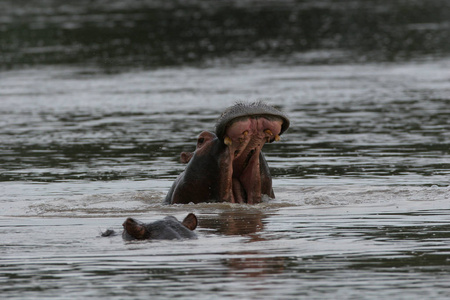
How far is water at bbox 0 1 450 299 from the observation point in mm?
7148

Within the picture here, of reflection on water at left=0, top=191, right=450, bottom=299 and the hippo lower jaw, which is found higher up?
the hippo lower jaw

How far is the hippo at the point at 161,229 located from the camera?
324 inches

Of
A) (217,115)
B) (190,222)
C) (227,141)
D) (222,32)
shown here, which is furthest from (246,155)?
(222,32)

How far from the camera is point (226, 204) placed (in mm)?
9727

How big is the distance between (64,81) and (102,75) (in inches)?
51.2

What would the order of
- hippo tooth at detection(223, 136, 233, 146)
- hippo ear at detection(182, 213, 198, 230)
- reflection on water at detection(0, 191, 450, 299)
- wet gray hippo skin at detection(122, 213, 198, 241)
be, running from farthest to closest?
1. hippo tooth at detection(223, 136, 233, 146)
2. hippo ear at detection(182, 213, 198, 230)
3. wet gray hippo skin at detection(122, 213, 198, 241)
4. reflection on water at detection(0, 191, 450, 299)

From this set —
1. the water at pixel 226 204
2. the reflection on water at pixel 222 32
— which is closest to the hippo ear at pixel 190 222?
the water at pixel 226 204

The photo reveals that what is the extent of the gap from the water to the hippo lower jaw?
0.19m

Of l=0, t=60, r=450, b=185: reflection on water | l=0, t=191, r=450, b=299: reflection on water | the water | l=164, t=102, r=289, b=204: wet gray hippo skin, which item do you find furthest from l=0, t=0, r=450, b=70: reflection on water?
l=0, t=191, r=450, b=299: reflection on water

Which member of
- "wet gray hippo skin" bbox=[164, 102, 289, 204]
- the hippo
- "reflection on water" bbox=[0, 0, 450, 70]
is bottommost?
the hippo

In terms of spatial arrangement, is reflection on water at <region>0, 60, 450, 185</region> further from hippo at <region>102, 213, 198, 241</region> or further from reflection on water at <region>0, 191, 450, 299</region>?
hippo at <region>102, 213, 198, 241</region>

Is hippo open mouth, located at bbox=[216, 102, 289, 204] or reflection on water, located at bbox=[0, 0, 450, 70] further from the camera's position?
reflection on water, located at bbox=[0, 0, 450, 70]

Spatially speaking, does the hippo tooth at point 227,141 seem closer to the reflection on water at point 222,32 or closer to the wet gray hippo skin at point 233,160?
the wet gray hippo skin at point 233,160

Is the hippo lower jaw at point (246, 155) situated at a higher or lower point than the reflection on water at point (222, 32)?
lower
